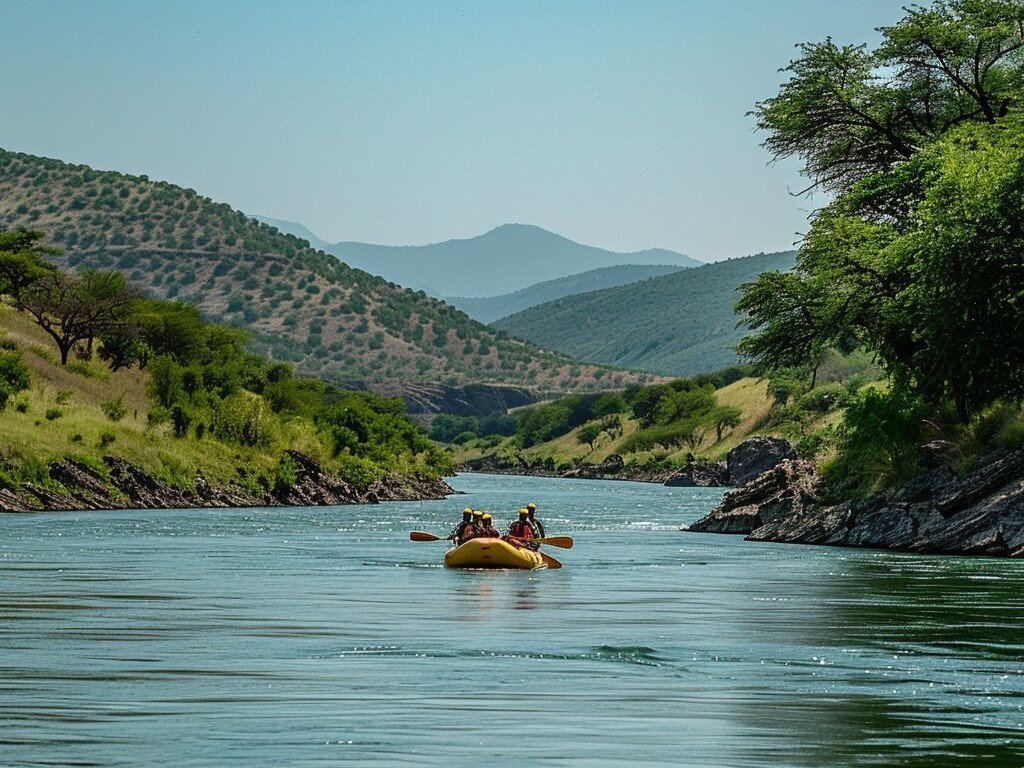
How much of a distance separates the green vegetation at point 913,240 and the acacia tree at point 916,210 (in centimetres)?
5

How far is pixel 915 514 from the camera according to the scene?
4338cm

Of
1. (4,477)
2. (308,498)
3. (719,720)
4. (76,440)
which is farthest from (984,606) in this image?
(308,498)

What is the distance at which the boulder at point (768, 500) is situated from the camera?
164ft

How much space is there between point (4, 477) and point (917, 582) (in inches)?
1537

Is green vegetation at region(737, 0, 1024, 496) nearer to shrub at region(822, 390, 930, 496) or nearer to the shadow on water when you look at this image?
shrub at region(822, 390, 930, 496)

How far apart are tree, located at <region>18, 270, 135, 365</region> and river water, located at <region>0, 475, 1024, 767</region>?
43741 millimetres

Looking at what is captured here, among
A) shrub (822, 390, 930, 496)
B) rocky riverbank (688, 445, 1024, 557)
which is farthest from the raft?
shrub (822, 390, 930, 496)

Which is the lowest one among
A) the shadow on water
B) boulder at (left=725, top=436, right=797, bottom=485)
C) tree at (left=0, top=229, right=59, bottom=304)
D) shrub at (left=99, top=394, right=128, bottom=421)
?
the shadow on water

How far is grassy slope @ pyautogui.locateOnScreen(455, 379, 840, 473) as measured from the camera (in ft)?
491

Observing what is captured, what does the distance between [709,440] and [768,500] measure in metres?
104

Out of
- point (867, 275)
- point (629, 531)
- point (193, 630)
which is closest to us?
point (193, 630)

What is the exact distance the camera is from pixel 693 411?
547ft

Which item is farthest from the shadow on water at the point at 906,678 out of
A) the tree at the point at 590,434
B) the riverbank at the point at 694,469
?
the tree at the point at 590,434

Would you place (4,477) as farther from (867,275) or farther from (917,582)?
(917,582)
